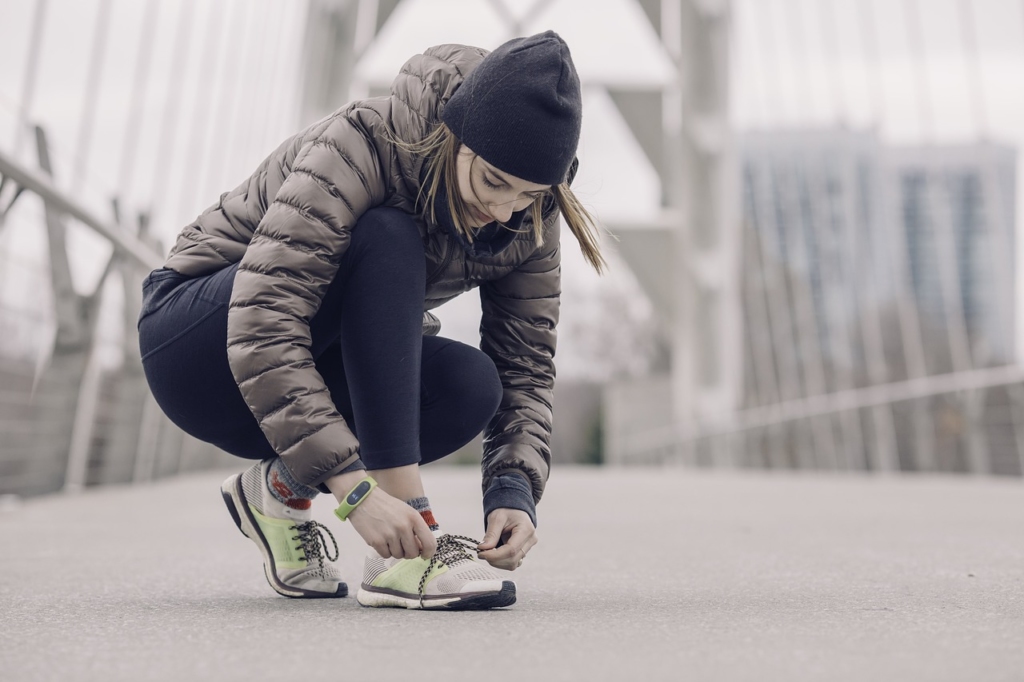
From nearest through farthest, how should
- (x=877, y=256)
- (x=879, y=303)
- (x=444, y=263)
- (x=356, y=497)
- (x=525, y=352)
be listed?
→ (x=356, y=497) < (x=444, y=263) < (x=525, y=352) < (x=877, y=256) < (x=879, y=303)

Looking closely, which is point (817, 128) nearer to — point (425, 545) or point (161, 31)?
point (161, 31)

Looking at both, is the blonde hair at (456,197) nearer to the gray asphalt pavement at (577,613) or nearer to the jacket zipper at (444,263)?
the jacket zipper at (444,263)

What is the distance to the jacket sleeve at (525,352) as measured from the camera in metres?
1.67

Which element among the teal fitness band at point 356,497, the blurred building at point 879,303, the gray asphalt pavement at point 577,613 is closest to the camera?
the gray asphalt pavement at point 577,613

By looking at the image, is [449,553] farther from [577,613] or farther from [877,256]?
[877,256]

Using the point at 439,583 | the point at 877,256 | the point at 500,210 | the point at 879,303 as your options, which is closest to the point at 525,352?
the point at 500,210

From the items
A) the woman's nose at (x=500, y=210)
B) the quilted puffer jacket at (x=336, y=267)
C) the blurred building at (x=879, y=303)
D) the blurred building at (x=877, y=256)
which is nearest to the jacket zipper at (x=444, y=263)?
the quilted puffer jacket at (x=336, y=267)

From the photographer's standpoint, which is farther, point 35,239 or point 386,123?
point 35,239

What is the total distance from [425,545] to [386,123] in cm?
50

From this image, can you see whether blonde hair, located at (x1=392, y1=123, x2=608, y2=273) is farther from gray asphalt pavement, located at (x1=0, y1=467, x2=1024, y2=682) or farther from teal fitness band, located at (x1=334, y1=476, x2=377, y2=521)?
gray asphalt pavement, located at (x1=0, y1=467, x2=1024, y2=682)

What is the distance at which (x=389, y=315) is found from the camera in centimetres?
146

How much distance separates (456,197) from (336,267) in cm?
17

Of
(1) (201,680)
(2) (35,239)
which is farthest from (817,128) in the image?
(1) (201,680)

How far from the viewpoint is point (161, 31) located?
21.1ft
